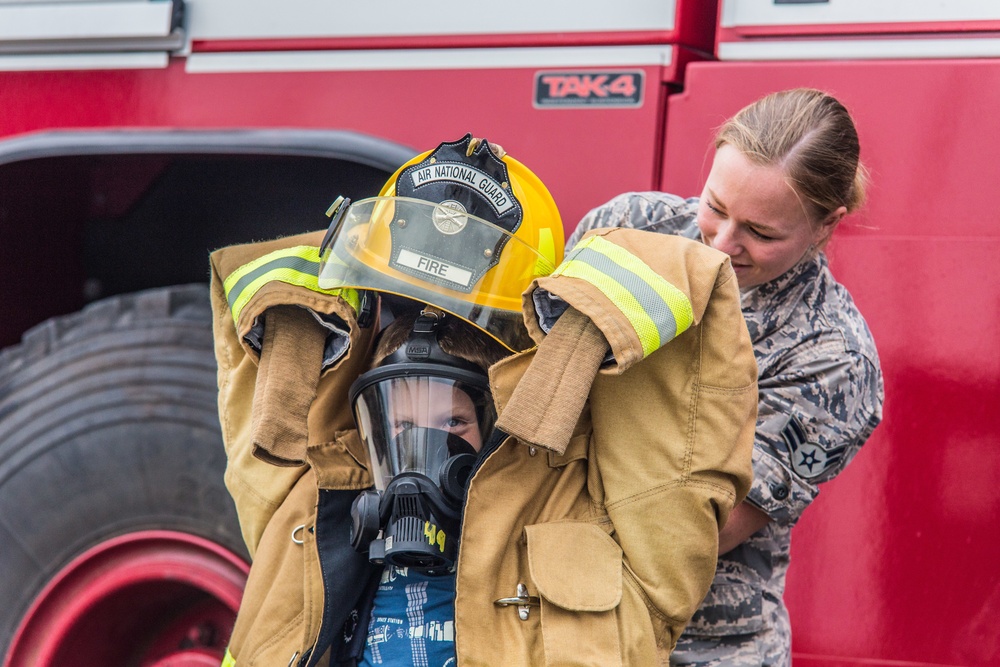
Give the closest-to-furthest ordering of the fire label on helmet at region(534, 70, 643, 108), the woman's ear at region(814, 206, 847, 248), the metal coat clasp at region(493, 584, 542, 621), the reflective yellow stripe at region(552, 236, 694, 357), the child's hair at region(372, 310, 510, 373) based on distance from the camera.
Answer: the reflective yellow stripe at region(552, 236, 694, 357), the metal coat clasp at region(493, 584, 542, 621), the child's hair at region(372, 310, 510, 373), the woman's ear at region(814, 206, 847, 248), the fire label on helmet at region(534, 70, 643, 108)

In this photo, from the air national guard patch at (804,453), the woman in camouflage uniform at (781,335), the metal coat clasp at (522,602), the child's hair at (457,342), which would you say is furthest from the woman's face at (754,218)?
the metal coat clasp at (522,602)

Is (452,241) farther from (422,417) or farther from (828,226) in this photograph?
(828,226)

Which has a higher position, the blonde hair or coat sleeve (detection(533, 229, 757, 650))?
the blonde hair

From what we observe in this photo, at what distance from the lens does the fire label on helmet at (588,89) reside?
2.03 metres

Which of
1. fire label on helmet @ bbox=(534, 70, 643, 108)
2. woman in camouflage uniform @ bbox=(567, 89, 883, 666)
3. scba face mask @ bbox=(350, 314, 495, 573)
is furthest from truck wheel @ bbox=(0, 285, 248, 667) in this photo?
woman in camouflage uniform @ bbox=(567, 89, 883, 666)

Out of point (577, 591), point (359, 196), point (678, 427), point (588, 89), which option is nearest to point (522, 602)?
point (577, 591)

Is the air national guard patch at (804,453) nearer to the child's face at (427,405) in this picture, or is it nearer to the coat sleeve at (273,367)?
the child's face at (427,405)

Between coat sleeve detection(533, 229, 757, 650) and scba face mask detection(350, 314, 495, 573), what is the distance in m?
0.20

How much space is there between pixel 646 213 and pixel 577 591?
0.72 meters

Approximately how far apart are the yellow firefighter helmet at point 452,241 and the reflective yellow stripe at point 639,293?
167 mm

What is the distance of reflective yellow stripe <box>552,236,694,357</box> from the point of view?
1.43 meters

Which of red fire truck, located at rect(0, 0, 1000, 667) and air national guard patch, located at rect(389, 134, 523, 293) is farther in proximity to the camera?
red fire truck, located at rect(0, 0, 1000, 667)

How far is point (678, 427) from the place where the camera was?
5.00 ft

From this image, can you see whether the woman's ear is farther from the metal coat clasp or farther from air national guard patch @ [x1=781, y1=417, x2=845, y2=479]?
the metal coat clasp
